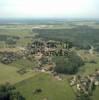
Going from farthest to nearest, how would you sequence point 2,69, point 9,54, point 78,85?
point 9,54 < point 2,69 < point 78,85

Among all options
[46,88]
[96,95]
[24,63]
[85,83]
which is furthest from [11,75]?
[96,95]

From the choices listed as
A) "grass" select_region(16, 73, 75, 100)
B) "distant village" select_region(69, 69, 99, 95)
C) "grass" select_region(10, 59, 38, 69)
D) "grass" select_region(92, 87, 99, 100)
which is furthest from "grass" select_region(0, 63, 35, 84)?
"grass" select_region(92, 87, 99, 100)

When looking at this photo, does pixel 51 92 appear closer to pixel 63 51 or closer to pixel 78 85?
pixel 78 85

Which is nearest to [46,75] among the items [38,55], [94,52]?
[38,55]

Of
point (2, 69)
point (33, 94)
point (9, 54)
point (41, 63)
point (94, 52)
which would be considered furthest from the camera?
point (94, 52)

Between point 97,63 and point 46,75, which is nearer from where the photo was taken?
point 46,75
